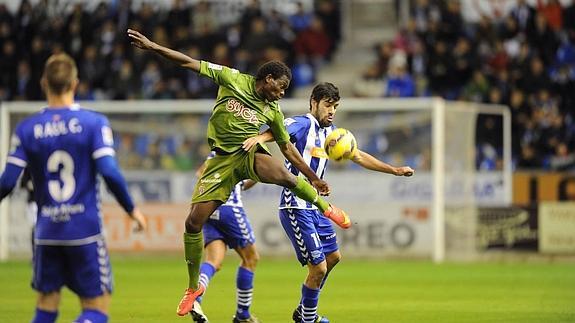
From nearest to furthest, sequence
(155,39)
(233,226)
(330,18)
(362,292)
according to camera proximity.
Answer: (233,226), (362,292), (155,39), (330,18)

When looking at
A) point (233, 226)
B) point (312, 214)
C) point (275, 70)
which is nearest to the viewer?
point (275, 70)

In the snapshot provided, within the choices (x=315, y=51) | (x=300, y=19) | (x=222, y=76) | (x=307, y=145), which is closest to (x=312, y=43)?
(x=315, y=51)

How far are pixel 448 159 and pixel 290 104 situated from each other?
3.15m

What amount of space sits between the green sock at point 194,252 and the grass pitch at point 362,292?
103cm

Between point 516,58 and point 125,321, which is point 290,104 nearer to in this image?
point 516,58

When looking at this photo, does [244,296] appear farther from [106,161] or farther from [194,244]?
[106,161]

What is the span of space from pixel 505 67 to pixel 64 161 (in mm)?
19293

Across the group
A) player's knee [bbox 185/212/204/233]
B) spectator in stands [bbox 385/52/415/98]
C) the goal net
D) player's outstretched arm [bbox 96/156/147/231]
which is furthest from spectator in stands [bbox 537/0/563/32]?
player's outstretched arm [bbox 96/156/147/231]

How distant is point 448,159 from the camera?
21812mm

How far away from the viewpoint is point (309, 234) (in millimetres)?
10117

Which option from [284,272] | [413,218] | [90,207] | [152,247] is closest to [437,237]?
[413,218]

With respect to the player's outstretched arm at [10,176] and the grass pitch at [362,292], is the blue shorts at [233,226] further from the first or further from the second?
the player's outstretched arm at [10,176]

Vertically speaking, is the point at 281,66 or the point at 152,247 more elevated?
the point at 281,66

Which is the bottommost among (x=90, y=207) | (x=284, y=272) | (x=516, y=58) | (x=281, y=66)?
(x=284, y=272)
